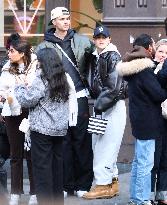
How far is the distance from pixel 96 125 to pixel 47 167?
1.15 metres

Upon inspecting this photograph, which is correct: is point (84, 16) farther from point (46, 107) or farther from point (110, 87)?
point (46, 107)

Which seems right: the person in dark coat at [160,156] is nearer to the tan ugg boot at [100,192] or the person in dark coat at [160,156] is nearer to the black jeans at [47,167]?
the tan ugg boot at [100,192]

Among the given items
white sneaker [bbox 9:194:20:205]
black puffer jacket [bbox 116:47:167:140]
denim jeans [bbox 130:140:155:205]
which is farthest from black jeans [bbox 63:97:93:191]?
black puffer jacket [bbox 116:47:167:140]

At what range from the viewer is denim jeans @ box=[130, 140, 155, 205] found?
8.88 m

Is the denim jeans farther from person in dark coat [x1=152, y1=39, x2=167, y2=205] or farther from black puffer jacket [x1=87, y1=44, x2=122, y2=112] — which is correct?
black puffer jacket [x1=87, y1=44, x2=122, y2=112]

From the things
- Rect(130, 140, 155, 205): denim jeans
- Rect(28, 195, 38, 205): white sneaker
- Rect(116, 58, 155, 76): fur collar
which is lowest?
Rect(28, 195, 38, 205): white sneaker

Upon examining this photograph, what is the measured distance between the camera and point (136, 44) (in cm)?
895

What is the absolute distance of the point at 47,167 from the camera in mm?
8422

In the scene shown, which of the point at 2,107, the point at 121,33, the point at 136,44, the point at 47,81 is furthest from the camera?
the point at 121,33

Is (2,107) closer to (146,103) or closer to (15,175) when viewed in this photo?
(15,175)

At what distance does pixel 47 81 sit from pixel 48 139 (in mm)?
579

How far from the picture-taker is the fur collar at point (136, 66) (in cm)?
873

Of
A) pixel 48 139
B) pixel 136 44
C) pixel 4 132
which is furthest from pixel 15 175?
pixel 136 44

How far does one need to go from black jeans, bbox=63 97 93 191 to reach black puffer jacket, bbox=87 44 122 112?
33 centimetres
